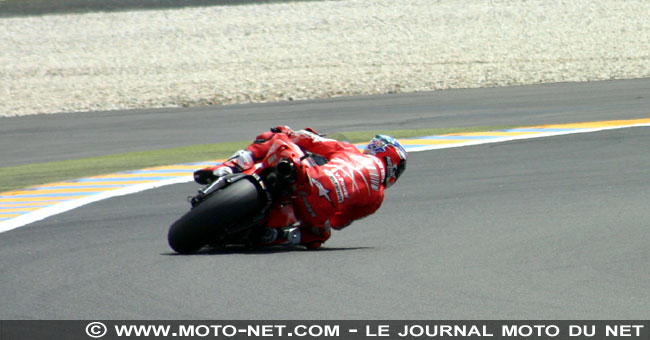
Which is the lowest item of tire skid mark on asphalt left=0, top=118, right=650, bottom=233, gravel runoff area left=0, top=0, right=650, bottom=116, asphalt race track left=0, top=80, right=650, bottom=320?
asphalt race track left=0, top=80, right=650, bottom=320

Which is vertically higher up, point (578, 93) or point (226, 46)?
point (226, 46)

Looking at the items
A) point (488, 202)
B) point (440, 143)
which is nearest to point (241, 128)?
point (440, 143)

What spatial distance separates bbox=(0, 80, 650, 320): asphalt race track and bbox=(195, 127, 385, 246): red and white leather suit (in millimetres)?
271

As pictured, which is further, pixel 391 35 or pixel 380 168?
pixel 391 35

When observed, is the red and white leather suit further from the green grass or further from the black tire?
the green grass

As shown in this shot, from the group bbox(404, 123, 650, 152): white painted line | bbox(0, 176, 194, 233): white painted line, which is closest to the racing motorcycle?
bbox(0, 176, 194, 233): white painted line

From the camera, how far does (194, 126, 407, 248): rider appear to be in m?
7.73

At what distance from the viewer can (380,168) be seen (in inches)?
317

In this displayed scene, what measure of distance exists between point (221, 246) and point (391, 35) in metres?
24.9

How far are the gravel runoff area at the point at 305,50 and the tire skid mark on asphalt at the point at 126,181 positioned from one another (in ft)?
24.5

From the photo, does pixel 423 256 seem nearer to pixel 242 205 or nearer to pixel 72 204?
pixel 242 205

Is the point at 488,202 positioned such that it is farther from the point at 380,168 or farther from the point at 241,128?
the point at 241,128
